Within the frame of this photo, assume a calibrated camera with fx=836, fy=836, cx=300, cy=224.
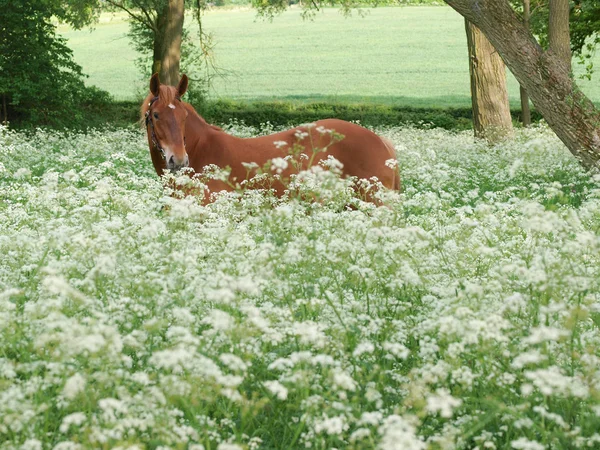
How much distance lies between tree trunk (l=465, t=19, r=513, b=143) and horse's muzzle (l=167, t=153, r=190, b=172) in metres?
11.4

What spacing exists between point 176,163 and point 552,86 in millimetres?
Answer: 5762

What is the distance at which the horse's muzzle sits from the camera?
8375 millimetres

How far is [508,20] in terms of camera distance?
1116 cm

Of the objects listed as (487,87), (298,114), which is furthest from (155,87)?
(298,114)

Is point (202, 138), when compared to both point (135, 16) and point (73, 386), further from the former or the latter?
point (135, 16)

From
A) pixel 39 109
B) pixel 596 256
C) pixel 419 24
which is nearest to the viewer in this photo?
pixel 596 256

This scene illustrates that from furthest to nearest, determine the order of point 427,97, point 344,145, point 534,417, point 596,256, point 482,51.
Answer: point 427,97
point 482,51
point 344,145
point 596,256
point 534,417

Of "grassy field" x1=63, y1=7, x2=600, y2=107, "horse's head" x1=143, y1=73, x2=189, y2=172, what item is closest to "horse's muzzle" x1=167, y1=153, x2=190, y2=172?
"horse's head" x1=143, y1=73, x2=189, y2=172

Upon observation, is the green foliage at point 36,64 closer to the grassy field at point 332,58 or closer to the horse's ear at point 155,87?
the horse's ear at point 155,87

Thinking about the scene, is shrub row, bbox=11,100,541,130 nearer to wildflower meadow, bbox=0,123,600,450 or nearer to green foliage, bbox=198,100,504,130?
green foliage, bbox=198,100,504,130

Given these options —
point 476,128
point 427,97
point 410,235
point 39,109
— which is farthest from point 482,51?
point 427,97

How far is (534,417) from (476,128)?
15551 millimetres

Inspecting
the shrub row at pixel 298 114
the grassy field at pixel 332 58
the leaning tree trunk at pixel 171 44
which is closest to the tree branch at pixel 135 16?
the leaning tree trunk at pixel 171 44

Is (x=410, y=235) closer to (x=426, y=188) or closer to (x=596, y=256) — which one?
(x=596, y=256)
